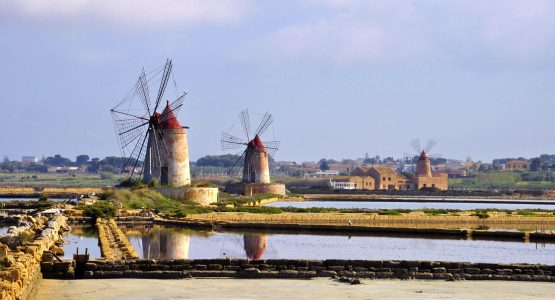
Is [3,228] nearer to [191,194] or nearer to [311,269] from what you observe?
[311,269]

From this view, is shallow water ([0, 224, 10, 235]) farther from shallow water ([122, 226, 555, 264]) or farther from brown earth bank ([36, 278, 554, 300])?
brown earth bank ([36, 278, 554, 300])

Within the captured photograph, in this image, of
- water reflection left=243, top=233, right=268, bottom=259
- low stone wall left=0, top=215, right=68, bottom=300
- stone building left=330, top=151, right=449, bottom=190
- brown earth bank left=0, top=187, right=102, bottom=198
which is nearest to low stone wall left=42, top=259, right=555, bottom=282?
low stone wall left=0, top=215, right=68, bottom=300

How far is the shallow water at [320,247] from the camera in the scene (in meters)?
25.1

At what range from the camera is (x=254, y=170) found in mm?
73438

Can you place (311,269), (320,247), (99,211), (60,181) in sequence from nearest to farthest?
1. (311,269)
2. (320,247)
3. (99,211)
4. (60,181)

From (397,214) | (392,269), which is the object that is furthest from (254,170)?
(392,269)

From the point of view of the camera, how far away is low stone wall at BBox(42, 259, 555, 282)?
18.6 metres

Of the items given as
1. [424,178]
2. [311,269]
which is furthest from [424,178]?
[311,269]

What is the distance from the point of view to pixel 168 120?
5044cm

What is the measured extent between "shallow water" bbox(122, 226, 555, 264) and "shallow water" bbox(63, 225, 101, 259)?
1.05 meters

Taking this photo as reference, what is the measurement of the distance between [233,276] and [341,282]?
6.36 ft

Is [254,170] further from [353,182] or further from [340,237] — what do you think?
[353,182]

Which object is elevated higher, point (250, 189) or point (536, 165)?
point (536, 165)

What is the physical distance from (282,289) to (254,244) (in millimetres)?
12024
